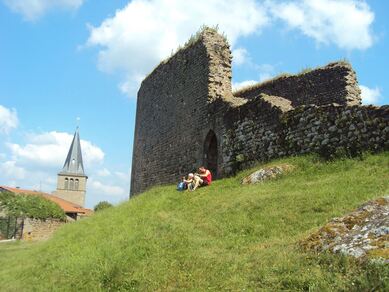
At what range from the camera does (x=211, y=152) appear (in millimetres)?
15969

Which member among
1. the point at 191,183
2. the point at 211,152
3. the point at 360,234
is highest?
the point at 211,152

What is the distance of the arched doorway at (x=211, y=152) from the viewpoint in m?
15.8

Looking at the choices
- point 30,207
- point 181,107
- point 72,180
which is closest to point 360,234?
point 181,107

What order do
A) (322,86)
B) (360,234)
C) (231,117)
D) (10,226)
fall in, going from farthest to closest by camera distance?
(10,226) < (322,86) < (231,117) < (360,234)

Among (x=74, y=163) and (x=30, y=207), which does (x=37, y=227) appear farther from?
(x=74, y=163)

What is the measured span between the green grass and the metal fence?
28.8 metres

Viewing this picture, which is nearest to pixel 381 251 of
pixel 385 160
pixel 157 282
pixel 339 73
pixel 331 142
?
pixel 157 282

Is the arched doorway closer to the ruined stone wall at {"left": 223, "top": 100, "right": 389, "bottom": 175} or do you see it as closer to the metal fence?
the ruined stone wall at {"left": 223, "top": 100, "right": 389, "bottom": 175}

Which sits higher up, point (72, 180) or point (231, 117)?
point (72, 180)

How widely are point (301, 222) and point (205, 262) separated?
6.03 ft

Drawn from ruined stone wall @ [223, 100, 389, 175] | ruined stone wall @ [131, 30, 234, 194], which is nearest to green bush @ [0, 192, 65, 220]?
ruined stone wall @ [131, 30, 234, 194]

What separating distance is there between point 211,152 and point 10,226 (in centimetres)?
2924

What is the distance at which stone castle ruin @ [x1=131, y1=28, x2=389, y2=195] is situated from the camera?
10.7 metres

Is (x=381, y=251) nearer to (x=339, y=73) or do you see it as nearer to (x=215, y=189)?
(x=215, y=189)
